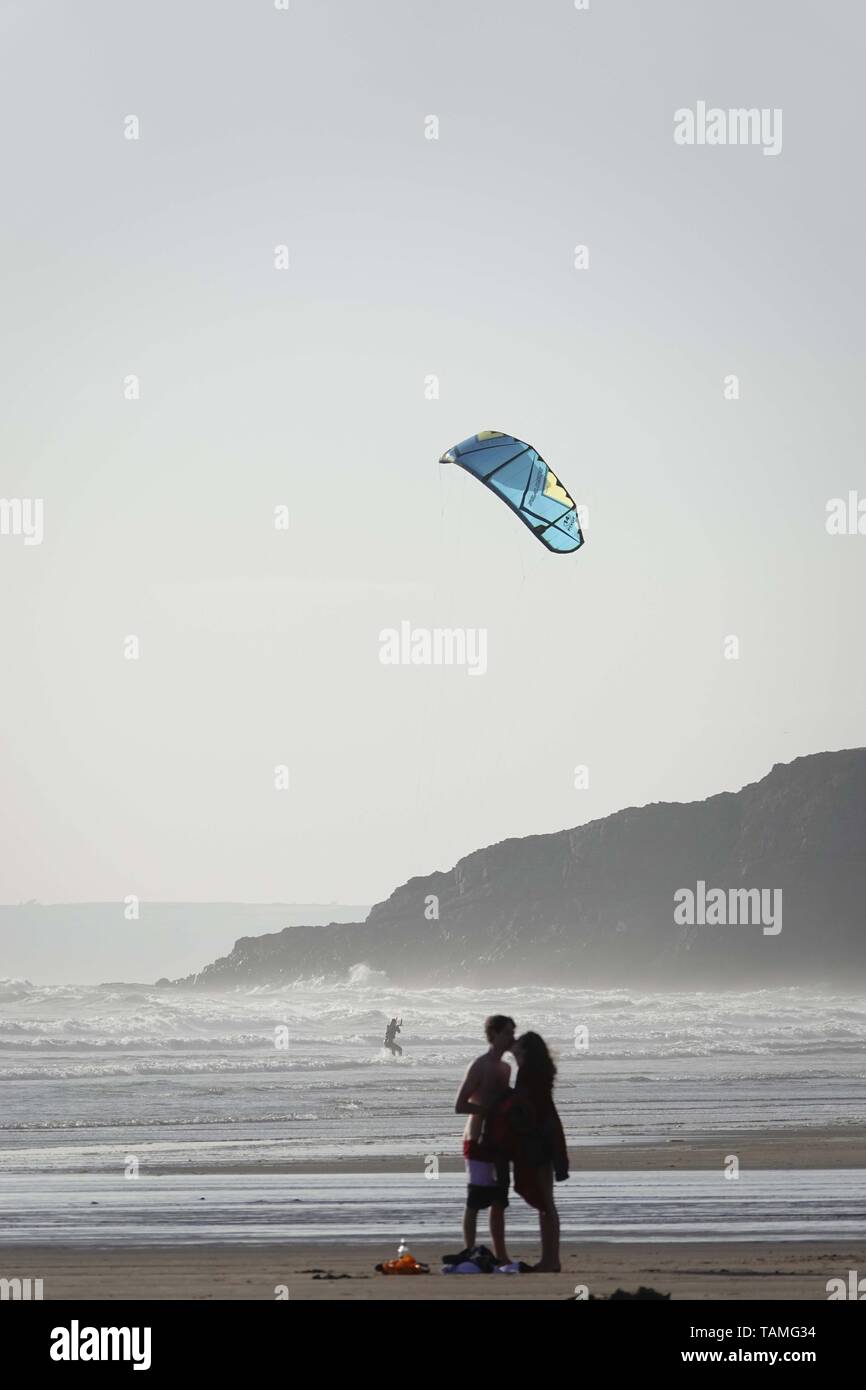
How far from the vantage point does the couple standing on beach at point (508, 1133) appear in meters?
10.4

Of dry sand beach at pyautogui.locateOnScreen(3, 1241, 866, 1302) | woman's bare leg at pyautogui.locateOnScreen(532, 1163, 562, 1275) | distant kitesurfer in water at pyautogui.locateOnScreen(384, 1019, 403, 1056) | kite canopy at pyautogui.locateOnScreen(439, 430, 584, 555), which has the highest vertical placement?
kite canopy at pyautogui.locateOnScreen(439, 430, 584, 555)

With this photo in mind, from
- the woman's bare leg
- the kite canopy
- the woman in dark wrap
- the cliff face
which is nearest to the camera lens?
the woman's bare leg

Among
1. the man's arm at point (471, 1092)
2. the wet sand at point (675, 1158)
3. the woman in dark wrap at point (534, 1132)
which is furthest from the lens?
the wet sand at point (675, 1158)

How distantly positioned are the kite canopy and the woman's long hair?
13426mm

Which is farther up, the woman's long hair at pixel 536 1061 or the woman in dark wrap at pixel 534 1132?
the woman's long hair at pixel 536 1061

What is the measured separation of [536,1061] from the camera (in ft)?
34.3

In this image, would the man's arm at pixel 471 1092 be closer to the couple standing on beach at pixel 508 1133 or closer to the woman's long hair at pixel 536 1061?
the couple standing on beach at pixel 508 1133

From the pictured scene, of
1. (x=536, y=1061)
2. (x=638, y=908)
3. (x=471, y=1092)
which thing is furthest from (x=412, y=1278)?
(x=638, y=908)

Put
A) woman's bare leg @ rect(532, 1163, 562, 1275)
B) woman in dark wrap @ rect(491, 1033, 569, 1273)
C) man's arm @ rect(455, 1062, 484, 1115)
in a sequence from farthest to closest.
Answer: man's arm @ rect(455, 1062, 484, 1115), woman in dark wrap @ rect(491, 1033, 569, 1273), woman's bare leg @ rect(532, 1163, 562, 1275)

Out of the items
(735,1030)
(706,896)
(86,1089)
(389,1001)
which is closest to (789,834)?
(706,896)

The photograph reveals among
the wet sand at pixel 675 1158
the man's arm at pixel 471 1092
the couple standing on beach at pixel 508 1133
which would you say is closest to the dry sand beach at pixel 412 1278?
the couple standing on beach at pixel 508 1133

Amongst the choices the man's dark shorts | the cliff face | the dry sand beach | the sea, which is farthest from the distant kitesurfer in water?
the cliff face

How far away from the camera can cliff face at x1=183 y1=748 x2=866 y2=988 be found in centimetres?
9906

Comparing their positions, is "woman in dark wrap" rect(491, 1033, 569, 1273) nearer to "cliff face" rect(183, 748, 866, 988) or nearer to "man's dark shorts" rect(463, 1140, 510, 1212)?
"man's dark shorts" rect(463, 1140, 510, 1212)
